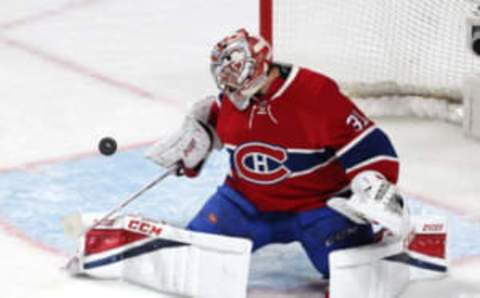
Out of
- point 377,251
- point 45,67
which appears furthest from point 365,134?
point 45,67

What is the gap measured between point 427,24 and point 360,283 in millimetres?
1734

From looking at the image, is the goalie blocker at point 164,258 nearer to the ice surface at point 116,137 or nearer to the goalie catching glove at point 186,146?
the ice surface at point 116,137

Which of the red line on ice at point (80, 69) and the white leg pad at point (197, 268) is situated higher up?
the red line on ice at point (80, 69)

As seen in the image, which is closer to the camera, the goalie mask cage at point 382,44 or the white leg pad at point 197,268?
the white leg pad at point 197,268

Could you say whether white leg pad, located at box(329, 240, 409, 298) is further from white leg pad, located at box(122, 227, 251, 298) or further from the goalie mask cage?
the goalie mask cage

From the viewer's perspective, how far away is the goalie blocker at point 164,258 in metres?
2.82

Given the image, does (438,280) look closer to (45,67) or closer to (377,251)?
(377,251)

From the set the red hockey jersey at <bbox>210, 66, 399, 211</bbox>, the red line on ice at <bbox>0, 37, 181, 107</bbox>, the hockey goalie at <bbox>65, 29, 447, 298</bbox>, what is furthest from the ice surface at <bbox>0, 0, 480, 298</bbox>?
the red hockey jersey at <bbox>210, 66, 399, 211</bbox>

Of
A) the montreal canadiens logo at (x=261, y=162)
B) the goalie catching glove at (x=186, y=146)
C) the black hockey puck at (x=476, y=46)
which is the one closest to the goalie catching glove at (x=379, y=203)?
the montreal canadiens logo at (x=261, y=162)

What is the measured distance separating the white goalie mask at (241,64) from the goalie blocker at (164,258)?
12.3 inches

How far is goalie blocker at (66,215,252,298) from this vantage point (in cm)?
282

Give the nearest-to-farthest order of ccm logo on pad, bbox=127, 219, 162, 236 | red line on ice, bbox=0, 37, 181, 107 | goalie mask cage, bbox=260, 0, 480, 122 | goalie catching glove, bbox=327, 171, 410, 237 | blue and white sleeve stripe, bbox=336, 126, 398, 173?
1. goalie catching glove, bbox=327, 171, 410, 237
2. blue and white sleeve stripe, bbox=336, 126, 398, 173
3. ccm logo on pad, bbox=127, 219, 162, 236
4. goalie mask cage, bbox=260, 0, 480, 122
5. red line on ice, bbox=0, 37, 181, 107

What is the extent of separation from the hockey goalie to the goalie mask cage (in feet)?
4.22

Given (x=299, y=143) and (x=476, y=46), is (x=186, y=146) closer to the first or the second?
(x=299, y=143)
